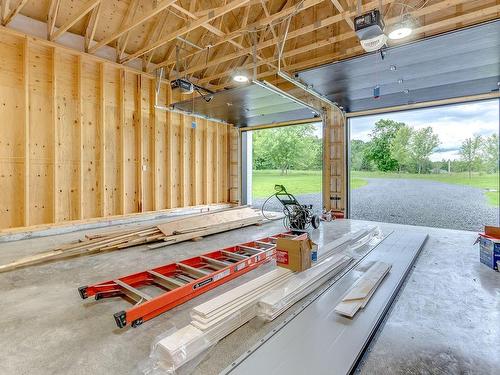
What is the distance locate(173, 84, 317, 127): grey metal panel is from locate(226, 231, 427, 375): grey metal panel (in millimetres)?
4373

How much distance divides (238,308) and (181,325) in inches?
19.9

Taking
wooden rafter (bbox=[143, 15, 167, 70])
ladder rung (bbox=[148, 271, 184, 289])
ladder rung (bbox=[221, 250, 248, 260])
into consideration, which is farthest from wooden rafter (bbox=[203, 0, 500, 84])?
ladder rung (bbox=[148, 271, 184, 289])

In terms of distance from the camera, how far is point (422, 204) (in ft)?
33.2

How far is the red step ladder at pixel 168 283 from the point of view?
2.25 meters

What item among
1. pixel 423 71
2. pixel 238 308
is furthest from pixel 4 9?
pixel 423 71

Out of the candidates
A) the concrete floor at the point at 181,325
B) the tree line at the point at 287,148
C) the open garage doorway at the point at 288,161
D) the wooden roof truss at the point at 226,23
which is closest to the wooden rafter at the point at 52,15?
the wooden roof truss at the point at 226,23

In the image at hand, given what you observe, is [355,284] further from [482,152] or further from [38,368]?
[482,152]

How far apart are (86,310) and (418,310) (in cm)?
316

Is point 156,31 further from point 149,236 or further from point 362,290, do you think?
point 362,290

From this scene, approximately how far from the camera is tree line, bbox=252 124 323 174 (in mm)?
14688

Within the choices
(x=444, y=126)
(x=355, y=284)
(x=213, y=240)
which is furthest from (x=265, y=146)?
(x=355, y=284)

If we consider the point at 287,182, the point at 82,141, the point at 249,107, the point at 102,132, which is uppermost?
the point at 249,107

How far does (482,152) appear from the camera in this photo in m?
8.03

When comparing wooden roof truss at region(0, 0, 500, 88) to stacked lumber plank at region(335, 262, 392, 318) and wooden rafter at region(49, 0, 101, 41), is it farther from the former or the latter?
stacked lumber plank at region(335, 262, 392, 318)
